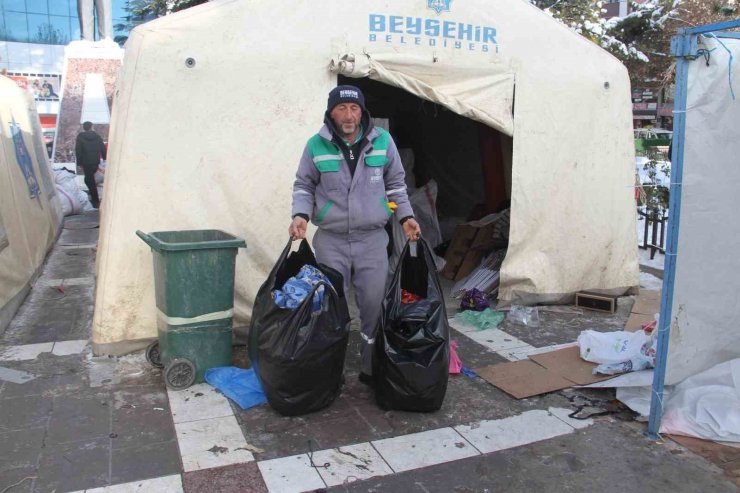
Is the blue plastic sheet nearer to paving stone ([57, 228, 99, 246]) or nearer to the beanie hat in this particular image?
the beanie hat

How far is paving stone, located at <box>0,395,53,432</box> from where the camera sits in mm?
3383

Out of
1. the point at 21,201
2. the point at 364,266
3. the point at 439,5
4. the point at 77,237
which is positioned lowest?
the point at 77,237

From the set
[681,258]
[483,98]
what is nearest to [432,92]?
[483,98]

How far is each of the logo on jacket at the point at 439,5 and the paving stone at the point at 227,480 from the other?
3.77 meters

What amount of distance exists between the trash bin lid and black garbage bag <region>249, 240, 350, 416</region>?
0.47 m

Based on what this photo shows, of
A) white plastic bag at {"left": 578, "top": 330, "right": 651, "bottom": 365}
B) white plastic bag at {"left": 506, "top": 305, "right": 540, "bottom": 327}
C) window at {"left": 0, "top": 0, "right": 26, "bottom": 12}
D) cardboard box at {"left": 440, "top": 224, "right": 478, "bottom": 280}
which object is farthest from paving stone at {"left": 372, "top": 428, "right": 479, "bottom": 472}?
window at {"left": 0, "top": 0, "right": 26, "bottom": 12}

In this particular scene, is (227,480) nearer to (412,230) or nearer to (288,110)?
(412,230)

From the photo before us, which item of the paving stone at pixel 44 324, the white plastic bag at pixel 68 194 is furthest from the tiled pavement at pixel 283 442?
the white plastic bag at pixel 68 194

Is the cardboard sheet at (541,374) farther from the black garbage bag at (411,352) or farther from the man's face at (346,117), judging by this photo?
the man's face at (346,117)

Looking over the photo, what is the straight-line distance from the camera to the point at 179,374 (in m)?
3.85

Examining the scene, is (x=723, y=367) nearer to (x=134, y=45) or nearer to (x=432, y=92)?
(x=432, y=92)

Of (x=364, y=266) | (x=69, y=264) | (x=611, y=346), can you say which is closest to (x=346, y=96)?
(x=364, y=266)

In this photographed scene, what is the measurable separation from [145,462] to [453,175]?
6379 millimetres

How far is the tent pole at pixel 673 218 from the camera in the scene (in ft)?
9.50
